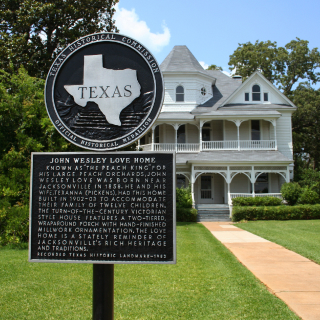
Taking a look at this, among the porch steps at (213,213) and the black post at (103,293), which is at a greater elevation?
the black post at (103,293)

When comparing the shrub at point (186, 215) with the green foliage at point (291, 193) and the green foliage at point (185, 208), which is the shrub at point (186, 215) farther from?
the green foliage at point (291, 193)

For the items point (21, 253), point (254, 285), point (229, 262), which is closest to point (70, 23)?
point (21, 253)

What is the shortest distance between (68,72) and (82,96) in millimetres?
321

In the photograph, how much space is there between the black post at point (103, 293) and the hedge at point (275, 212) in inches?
748

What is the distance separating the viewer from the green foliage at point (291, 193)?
23.1m

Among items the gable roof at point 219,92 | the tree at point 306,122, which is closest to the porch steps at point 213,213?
the gable roof at point 219,92

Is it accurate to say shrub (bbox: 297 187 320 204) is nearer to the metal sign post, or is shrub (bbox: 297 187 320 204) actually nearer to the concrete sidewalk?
the concrete sidewalk

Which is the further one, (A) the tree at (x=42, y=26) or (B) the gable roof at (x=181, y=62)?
(B) the gable roof at (x=181, y=62)

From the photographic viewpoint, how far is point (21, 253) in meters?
9.77

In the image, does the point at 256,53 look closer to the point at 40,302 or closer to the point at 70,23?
the point at 70,23

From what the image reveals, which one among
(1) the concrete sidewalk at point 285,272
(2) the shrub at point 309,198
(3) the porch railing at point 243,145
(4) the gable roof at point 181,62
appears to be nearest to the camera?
(1) the concrete sidewalk at point 285,272

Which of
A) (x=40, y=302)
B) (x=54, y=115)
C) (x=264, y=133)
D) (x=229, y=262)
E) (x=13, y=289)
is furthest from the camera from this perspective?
(x=264, y=133)

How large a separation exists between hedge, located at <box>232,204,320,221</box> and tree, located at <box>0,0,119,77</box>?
49.5 ft

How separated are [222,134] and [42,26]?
50.4 feet
